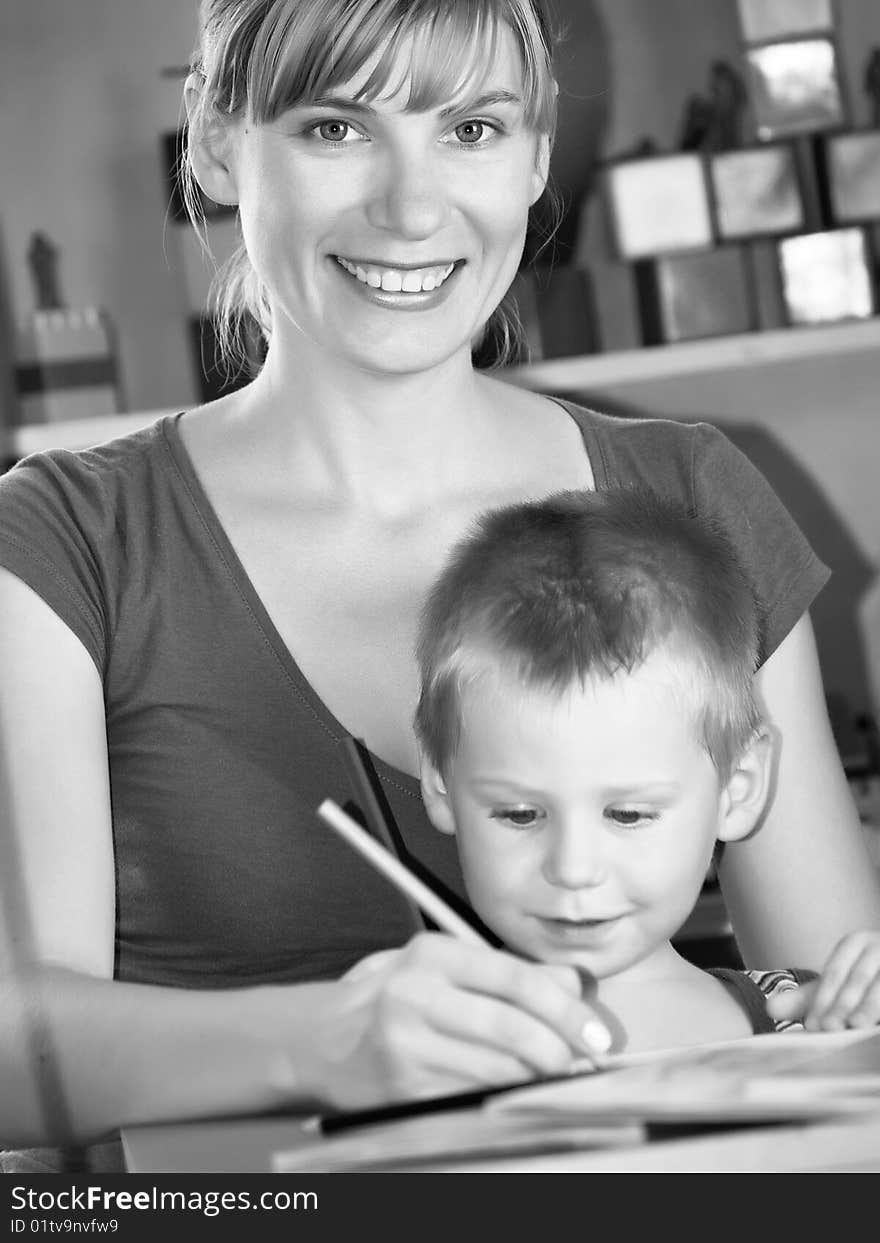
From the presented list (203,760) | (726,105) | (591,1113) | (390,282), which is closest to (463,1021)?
(591,1113)

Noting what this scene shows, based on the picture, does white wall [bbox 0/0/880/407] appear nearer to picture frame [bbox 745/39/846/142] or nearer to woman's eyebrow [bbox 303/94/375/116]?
picture frame [bbox 745/39/846/142]

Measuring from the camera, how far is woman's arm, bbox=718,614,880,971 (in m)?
1.09

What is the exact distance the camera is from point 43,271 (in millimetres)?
2008

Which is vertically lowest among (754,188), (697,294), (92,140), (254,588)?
(254,588)

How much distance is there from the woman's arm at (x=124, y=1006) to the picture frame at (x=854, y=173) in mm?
1148

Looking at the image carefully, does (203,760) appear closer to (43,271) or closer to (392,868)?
(392,868)

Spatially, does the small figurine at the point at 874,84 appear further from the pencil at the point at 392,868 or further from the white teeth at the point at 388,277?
the pencil at the point at 392,868

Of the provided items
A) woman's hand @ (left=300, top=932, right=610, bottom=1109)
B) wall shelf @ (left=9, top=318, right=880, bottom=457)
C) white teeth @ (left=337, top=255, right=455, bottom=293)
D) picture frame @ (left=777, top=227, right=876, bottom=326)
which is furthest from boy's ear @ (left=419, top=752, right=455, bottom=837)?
picture frame @ (left=777, top=227, right=876, bottom=326)

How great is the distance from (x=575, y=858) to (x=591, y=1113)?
22 centimetres

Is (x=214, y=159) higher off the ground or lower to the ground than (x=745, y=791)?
higher

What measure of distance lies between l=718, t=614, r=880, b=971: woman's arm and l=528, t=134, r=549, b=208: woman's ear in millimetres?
326

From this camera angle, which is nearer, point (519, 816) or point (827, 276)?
point (519, 816)

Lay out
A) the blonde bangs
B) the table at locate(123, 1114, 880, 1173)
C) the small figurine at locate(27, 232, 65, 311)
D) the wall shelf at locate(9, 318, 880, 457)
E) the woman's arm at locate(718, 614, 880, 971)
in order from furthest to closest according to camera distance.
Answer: the small figurine at locate(27, 232, 65, 311) → the wall shelf at locate(9, 318, 880, 457) → the woman's arm at locate(718, 614, 880, 971) → the blonde bangs → the table at locate(123, 1114, 880, 1173)
